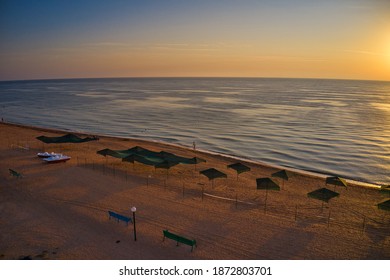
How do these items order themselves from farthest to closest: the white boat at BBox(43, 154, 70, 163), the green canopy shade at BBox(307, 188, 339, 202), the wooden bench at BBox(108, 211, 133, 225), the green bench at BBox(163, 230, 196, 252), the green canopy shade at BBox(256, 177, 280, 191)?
the white boat at BBox(43, 154, 70, 163) → the green canopy shade at BBox(256, 177, 280, 191) → the green canopy shade at BBox(307, 188, 339, 202) → the wooden bench at BBox(108, 211, 133, 225) → the green bench at BBox(163, 230, 196, 252)

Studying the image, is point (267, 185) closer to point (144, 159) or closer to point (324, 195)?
point (324, 195)

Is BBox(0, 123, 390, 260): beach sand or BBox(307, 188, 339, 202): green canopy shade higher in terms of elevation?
BBox(307, 188, 339, 202): green canopy shade

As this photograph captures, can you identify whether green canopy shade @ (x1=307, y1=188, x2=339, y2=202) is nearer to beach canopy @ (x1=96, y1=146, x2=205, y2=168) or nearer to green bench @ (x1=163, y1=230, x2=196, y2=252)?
green bench @ (x1=163, y1=230, x2=196, y2=252)

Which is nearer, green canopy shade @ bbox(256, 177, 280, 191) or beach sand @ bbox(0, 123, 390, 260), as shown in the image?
beach sand @ bbox(0, 123, 390, 260)

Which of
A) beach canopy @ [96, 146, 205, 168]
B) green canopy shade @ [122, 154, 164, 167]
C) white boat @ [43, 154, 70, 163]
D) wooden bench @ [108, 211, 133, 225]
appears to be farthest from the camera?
white boat @ [43, 154, 70, 163]

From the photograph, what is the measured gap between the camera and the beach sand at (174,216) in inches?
533

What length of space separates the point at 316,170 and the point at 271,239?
17707mm

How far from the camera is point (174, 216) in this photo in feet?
55.3

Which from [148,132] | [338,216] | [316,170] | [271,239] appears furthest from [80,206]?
[148,132]

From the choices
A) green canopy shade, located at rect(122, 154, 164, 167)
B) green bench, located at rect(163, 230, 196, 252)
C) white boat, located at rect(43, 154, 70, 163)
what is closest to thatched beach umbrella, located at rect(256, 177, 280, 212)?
green bench, located at rect(163, 230, 196, 252)

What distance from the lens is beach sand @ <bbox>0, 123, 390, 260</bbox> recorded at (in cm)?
1353

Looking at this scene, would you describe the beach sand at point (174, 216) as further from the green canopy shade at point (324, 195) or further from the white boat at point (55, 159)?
the green canopy shade at point (324, 195)

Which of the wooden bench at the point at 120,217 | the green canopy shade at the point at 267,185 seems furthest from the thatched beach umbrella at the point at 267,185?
the wooden bench at the point at 120,217
